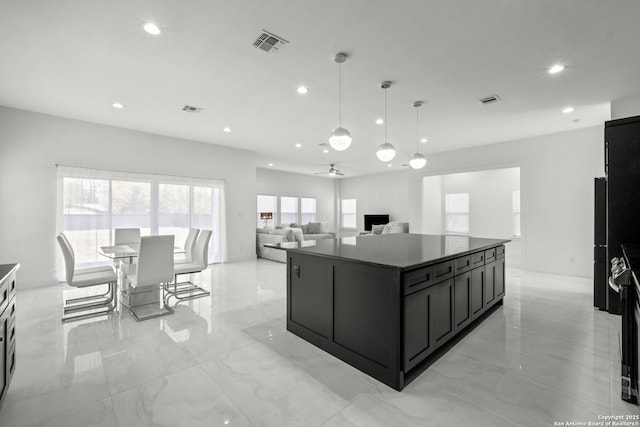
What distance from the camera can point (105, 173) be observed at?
5414 millimetres

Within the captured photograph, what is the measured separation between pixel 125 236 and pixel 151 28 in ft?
11.7

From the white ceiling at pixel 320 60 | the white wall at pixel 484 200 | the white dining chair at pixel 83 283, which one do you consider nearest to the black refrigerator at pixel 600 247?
the white ceiling at pixel 320 60

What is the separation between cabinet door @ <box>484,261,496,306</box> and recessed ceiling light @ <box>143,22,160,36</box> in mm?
4102

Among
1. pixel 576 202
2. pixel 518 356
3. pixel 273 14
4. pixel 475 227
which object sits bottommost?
Result: pixel 518 356

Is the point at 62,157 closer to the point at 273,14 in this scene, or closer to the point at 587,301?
the point at 273,14

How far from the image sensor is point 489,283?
336 cm

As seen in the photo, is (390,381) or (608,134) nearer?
(390,381)

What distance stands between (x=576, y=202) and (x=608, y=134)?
374cm

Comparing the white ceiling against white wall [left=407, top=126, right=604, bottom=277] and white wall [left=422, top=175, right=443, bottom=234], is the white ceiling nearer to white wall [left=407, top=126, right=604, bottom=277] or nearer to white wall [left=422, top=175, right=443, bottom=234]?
white wall [left=407, top=126, right=604, bottom=277]

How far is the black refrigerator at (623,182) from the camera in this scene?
8.24 feet

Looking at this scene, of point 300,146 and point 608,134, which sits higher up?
point 300,146

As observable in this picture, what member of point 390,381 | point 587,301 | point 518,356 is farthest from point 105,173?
point 587,301

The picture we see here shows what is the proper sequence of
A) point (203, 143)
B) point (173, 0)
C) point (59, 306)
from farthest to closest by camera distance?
1. point (203, 143)
2. point (59, 306)
3. point (173, 0)

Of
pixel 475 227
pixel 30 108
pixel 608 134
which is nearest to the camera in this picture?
pixel 608 134
